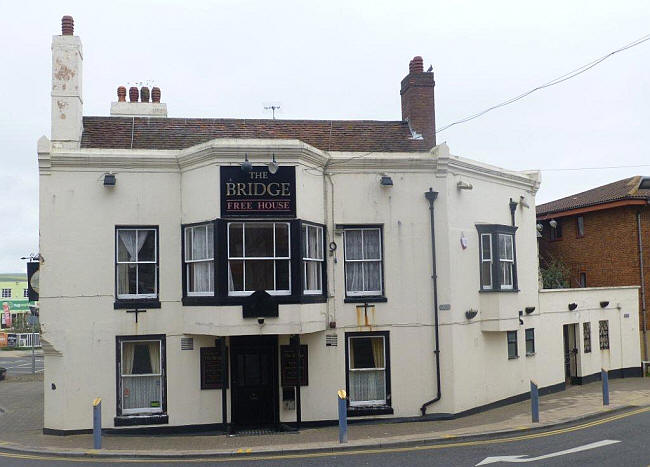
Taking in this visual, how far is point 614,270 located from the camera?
28.3 m

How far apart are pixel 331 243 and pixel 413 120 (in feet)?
16.7

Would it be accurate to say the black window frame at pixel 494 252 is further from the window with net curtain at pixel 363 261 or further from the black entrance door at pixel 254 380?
the black entrance door at pixel 254 380

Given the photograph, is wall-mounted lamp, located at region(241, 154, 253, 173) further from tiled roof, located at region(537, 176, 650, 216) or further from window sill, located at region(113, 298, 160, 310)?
tiled roof, located at region(537, 176, 650, 216)

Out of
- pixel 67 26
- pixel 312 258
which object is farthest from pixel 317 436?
pixel 67 26

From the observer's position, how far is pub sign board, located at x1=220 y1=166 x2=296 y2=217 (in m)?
15.8

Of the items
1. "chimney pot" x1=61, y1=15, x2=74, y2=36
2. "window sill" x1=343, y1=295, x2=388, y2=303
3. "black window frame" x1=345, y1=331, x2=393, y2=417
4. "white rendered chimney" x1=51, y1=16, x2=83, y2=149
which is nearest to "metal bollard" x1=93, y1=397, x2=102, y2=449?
"black window frame" x1=345, y1=331, x2=393, y2=417

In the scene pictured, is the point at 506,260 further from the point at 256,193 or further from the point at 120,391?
the point at 120,391

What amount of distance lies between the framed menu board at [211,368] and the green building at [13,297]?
8199 cm

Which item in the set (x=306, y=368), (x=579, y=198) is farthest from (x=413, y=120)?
(x=579, y=198)

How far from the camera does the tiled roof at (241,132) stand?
59.6ft

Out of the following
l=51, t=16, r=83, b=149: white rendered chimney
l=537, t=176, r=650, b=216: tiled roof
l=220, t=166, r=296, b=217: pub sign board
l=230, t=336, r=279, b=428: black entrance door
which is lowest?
l=230, t=336, r=279, b=428: black entrance door

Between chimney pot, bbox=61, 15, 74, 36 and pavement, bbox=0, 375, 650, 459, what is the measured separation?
33.8 feet

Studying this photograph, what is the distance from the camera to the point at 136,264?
16.6 meters

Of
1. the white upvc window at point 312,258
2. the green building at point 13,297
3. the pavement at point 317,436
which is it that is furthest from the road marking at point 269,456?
the green building at point 13,297
